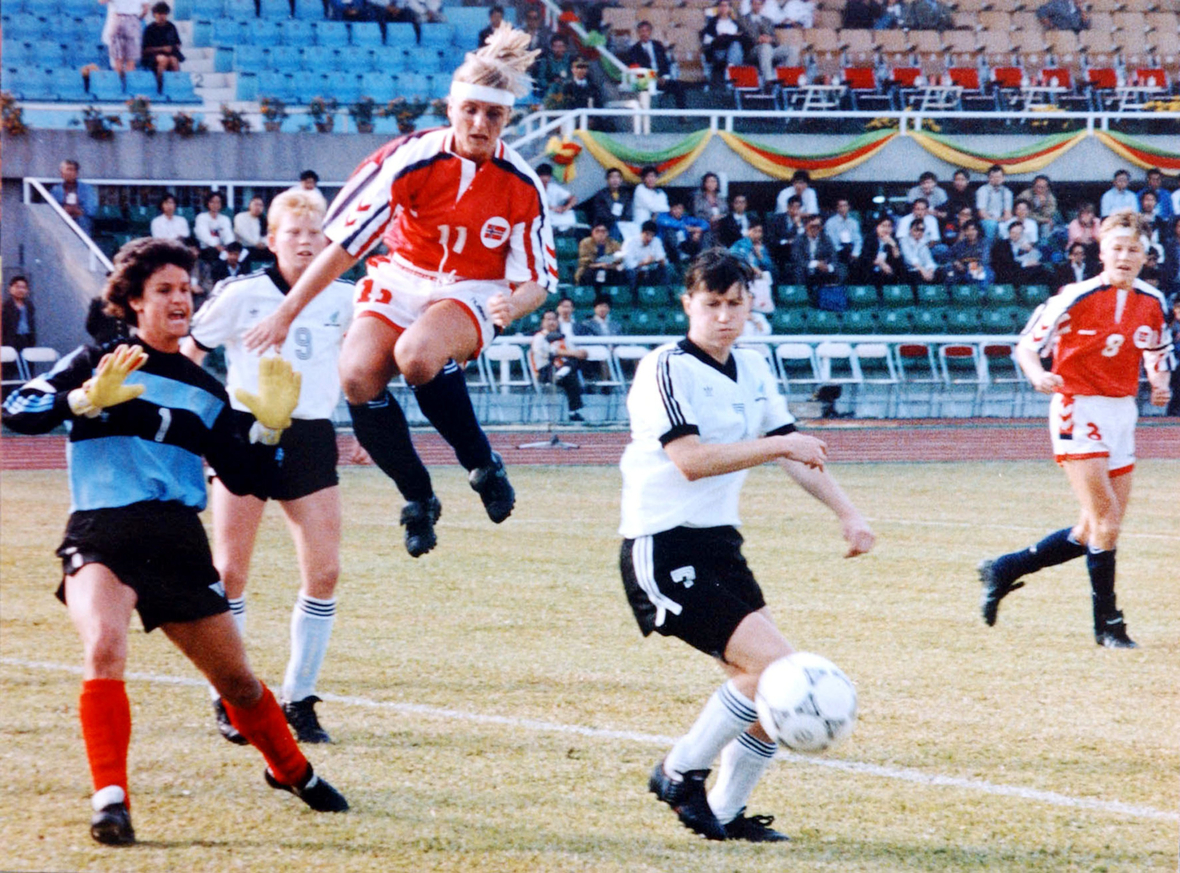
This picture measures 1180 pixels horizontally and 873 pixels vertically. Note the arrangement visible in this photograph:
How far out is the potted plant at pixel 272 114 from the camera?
836 inches

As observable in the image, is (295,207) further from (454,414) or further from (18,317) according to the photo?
(18,317)

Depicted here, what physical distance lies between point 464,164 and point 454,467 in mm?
10830

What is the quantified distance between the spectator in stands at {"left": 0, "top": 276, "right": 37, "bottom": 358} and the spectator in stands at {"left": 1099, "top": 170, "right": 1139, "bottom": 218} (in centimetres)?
1509

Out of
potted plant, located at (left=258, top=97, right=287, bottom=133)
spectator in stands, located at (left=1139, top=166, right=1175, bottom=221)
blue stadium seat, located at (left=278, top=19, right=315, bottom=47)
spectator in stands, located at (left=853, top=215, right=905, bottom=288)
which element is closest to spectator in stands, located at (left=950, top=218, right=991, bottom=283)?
spectator in stands, located at (left=853, top=215, right=905, bottom=288)

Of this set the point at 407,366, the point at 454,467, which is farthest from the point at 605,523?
the point at 407,366

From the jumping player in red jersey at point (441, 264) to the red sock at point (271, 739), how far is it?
0.97 meters

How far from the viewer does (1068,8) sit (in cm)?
1966

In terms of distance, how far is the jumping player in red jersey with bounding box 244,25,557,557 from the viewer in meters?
5.17

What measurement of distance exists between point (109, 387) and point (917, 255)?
18077 millimetres

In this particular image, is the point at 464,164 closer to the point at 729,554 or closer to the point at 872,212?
the point at 729,554

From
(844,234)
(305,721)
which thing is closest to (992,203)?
(844,234)

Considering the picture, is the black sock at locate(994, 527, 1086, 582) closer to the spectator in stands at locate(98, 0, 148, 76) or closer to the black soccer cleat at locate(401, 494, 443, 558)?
the black soccer cleat at locate(401, 494, 443, 558)

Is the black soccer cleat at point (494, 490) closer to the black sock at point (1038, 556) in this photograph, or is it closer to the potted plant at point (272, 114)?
the black sock at point (1038, 556)

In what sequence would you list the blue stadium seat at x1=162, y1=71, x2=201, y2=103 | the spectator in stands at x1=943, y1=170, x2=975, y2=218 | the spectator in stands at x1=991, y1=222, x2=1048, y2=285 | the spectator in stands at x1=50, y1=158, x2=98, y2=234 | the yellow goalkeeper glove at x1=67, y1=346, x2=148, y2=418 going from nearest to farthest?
the yellow goalkeeper glove at x1=67, y1=346, x2=148, y2=418, the spectator in stands at x1=50, y1=158, x2=98, y2=234, the spectator in stands at x1=991, y1=222, x2=1048, y2=285, the spectator in stands at x1=943, y1=170, x2=975, y2=218, the blue stadium seat at x1=162, y1=71, x2=201, y2=103
